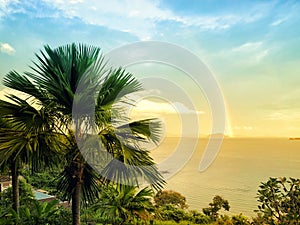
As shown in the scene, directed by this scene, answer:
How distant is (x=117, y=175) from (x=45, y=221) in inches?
78.1

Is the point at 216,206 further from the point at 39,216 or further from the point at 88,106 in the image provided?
the point at 88,106

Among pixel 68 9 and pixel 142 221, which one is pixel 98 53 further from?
pixel 68 9

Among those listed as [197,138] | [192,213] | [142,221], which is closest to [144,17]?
[197,138]

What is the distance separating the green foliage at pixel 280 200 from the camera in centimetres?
378

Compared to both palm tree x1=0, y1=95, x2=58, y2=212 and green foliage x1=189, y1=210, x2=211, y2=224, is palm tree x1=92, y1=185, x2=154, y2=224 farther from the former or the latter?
green foliage x1=189, y1=210, x2=211, y2=224

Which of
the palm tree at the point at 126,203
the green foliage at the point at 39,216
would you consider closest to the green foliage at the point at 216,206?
the palm tree at the point at 126,203

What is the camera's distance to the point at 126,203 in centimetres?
385

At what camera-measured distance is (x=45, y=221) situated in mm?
4078

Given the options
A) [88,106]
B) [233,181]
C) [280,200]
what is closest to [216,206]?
[280,200]

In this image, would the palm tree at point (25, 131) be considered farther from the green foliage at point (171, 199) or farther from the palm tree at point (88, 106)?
the green foliage at point (171, 199)

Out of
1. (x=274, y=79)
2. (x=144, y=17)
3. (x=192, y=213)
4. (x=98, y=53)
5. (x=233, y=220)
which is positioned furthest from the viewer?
(x=274, y=79)

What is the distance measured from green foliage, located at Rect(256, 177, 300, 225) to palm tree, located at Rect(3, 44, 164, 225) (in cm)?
205

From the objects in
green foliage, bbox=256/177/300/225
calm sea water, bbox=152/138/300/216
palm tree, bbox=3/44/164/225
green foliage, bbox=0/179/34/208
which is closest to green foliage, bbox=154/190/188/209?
calm sea water, bbox=152/138/300/216

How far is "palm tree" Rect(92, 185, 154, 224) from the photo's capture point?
383cm
